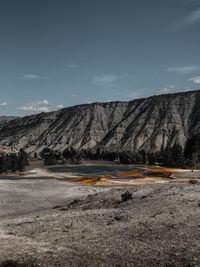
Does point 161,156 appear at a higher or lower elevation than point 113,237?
higher

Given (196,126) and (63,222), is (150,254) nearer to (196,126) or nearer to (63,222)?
(63,222)

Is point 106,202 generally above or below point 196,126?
below

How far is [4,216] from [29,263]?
52.7 ft

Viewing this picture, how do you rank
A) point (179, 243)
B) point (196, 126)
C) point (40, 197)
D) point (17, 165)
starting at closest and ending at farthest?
point (179, 243)
point (40, 197)
point (17, 165)
point (196, 126)

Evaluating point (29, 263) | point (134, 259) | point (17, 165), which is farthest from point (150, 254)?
point (17, 165)

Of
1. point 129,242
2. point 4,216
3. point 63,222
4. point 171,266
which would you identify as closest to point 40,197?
point 4,216

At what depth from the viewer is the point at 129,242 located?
13.7 meters

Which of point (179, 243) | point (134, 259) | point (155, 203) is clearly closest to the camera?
point (134, 259)

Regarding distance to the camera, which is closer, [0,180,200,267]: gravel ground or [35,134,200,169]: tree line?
[0,180,200,267]: gravel ground

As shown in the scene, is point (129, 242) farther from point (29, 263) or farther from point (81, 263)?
point (29, 263)

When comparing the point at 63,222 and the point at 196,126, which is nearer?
the point at 63,222

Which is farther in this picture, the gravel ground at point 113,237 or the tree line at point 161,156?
the tree line at point 161,156

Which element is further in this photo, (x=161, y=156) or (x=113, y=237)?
(x=161, y=156)

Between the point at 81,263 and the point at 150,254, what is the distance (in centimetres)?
309
